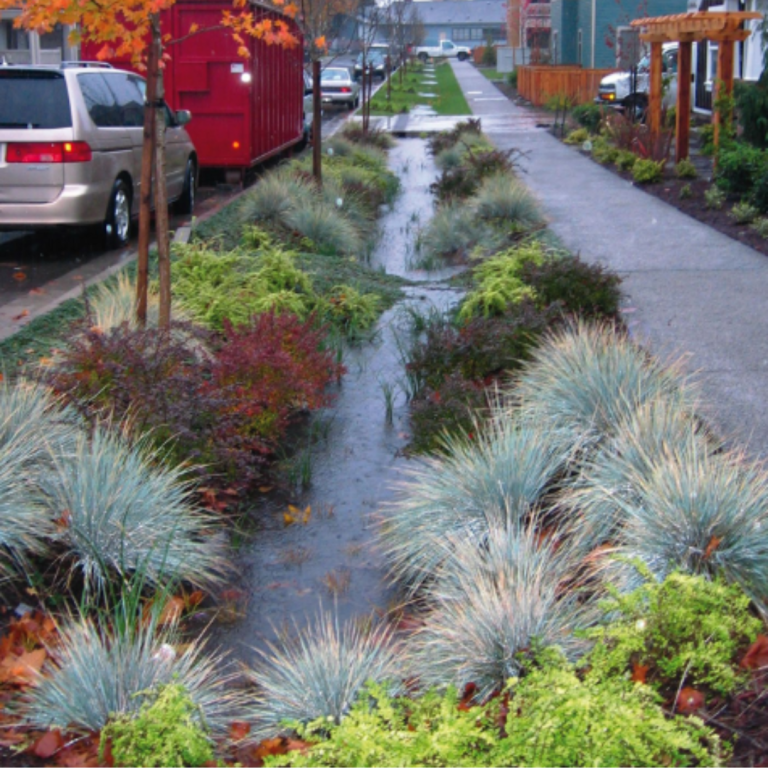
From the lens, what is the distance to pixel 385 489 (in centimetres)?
558

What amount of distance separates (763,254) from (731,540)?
759 centimetres

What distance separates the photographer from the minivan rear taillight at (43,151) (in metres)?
10.5

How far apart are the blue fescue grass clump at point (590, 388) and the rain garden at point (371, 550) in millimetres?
17

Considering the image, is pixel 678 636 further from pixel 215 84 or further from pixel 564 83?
pixel 564 83

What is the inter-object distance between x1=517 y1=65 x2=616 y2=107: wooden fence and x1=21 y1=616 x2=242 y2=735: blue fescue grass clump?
3206 cm

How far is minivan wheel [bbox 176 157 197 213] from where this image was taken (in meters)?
14.1

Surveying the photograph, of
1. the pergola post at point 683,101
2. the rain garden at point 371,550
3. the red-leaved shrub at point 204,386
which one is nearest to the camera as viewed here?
the rain garden at point 371,550

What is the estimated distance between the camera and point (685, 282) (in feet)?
31.6

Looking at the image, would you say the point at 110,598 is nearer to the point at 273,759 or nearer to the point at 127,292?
the point at 273,759

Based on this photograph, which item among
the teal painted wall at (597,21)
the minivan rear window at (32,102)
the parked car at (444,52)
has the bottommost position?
the minivan rear window at (32,102)

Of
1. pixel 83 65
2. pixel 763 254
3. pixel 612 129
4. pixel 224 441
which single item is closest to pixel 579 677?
pixel 224 441

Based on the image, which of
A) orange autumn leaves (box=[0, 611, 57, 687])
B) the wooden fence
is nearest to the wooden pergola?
orange autumn leaves (box=[0, 611, 57, 687])

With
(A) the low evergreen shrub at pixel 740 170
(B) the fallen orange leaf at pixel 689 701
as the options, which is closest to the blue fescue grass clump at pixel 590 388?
(B) the fallen orange leaf at pixel 689 701

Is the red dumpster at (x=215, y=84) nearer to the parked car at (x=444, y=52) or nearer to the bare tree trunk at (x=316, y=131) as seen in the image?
the bare tree trunk at (x=316, y=131)
